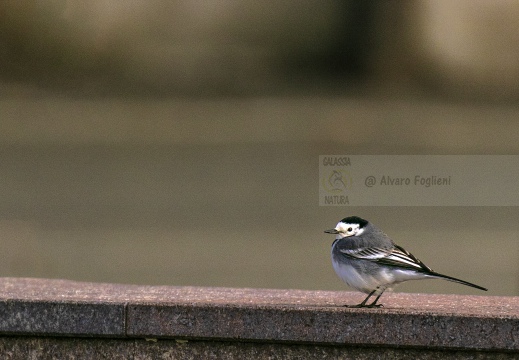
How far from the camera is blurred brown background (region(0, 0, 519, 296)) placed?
1662cm

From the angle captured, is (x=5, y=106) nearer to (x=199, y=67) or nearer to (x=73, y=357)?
(x=199, y=67)

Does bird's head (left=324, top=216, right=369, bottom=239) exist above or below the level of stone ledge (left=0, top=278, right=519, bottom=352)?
above

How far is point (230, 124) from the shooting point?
968 inches

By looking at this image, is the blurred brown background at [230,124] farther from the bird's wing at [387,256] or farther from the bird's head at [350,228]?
the bird's wing at [387,256]

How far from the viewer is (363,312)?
6777 mm

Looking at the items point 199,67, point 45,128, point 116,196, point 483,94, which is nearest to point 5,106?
point 45,128

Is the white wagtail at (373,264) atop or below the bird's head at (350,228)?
below

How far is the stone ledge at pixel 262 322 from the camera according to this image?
6680mm

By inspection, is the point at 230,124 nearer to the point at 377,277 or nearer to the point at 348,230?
the point at 348,230

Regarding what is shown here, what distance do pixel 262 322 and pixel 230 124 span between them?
17.9 meters

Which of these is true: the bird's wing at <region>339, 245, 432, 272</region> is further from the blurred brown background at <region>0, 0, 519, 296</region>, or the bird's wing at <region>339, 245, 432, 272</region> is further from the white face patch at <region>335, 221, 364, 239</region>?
the blurred brown background at <region>0, 0, 519, 296</region>

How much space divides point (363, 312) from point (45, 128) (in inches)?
704

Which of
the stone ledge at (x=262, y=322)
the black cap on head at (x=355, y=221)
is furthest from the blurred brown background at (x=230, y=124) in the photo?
the stone ledge at (x=262, y=322)

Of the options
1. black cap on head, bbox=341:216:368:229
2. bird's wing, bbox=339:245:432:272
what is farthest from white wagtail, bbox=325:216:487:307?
black cap on head, bbox=341:216:368:229
